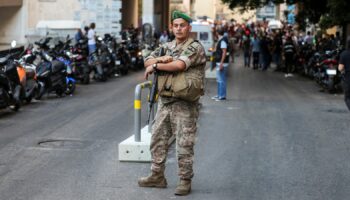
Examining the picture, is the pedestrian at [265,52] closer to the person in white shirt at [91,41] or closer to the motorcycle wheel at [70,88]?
the person in white shirt at [91,41]

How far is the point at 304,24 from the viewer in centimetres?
3253

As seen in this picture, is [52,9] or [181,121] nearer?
[181,121]

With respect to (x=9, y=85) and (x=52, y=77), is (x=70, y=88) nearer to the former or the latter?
(x=52, y=77)

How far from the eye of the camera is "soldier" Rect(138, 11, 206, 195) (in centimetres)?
744

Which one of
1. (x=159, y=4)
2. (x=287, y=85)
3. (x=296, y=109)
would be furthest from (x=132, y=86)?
(x=159, y=4)

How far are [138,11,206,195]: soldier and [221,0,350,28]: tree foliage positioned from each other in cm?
1587

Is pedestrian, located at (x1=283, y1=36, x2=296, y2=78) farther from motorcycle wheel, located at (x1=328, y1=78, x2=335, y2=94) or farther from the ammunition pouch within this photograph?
the ammunition pouch

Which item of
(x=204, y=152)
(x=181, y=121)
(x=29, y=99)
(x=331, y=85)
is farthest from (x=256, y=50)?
(x=181, y=121)

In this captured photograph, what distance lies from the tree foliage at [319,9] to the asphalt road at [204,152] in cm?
562

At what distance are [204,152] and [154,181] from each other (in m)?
2.53

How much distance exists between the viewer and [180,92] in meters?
7.41

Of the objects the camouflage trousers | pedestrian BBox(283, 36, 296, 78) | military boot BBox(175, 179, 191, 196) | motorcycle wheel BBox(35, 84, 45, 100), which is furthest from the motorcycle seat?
pedestrian BBox(283, 36, 296, 78)

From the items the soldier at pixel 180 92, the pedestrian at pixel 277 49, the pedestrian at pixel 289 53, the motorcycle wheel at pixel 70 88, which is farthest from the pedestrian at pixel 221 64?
the pedestrian at pixel 277 49

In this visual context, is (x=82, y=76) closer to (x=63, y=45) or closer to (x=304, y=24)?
(x=63, y=45)
